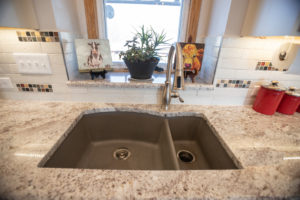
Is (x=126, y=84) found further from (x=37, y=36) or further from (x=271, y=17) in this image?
(x=271, y=17)

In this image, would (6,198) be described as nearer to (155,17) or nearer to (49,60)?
(49,60)

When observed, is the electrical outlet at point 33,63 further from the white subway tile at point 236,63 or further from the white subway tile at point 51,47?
the white subway tile at point 236,63

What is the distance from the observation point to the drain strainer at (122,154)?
2.64 feet

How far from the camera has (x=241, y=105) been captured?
99cm

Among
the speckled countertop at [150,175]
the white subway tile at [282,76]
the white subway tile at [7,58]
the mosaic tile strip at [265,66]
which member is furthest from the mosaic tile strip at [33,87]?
the white subway tile at [282,76]

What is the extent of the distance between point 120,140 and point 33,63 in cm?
72

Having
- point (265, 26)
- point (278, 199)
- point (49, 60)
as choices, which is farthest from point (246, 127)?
point (49, 60)

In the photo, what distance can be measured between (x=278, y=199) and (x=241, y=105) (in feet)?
2.29

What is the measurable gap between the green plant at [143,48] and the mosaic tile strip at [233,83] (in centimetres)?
46

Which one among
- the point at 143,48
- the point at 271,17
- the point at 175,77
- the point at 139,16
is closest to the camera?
the point at 271,17

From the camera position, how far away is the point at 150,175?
459mm

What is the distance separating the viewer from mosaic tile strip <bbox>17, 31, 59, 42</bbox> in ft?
2.52

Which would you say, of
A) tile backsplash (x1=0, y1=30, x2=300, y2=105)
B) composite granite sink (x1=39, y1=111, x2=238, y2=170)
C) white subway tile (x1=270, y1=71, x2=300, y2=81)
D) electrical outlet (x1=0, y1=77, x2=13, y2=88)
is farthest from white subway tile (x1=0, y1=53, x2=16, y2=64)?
white subway tile (x1=270, y1=71, x2=300, y2=81)

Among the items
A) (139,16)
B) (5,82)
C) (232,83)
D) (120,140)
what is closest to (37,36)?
(5,82)
